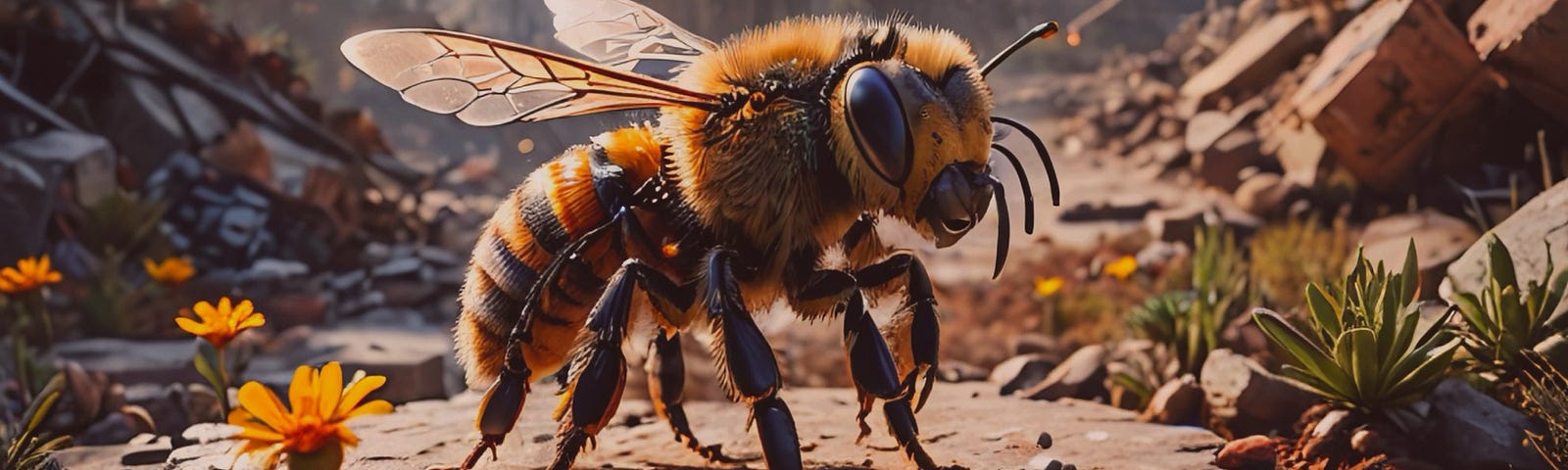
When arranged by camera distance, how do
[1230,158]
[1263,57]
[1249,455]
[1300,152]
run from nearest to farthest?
[1249,455]
[1300,152]
[1230,158]
[1263,57]

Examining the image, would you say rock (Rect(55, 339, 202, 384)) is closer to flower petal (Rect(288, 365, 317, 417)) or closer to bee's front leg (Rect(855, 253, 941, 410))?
flower petal (Rect(288, 365, 317, 417))

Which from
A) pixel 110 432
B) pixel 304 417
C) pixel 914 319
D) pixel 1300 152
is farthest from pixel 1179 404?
pixel 1300 152

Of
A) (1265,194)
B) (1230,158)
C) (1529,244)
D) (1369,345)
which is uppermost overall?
(1230,158)

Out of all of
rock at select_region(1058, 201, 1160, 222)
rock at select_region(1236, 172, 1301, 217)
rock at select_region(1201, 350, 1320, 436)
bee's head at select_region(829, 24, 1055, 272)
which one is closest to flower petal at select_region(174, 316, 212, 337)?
bee's head at select_region(829, 24, 1055, 272)

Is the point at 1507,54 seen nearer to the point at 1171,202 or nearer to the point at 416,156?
the point at 1171,202

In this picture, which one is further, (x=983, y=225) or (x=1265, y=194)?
(x=983, y=225)

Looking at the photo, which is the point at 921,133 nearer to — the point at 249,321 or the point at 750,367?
the point at 750,367
